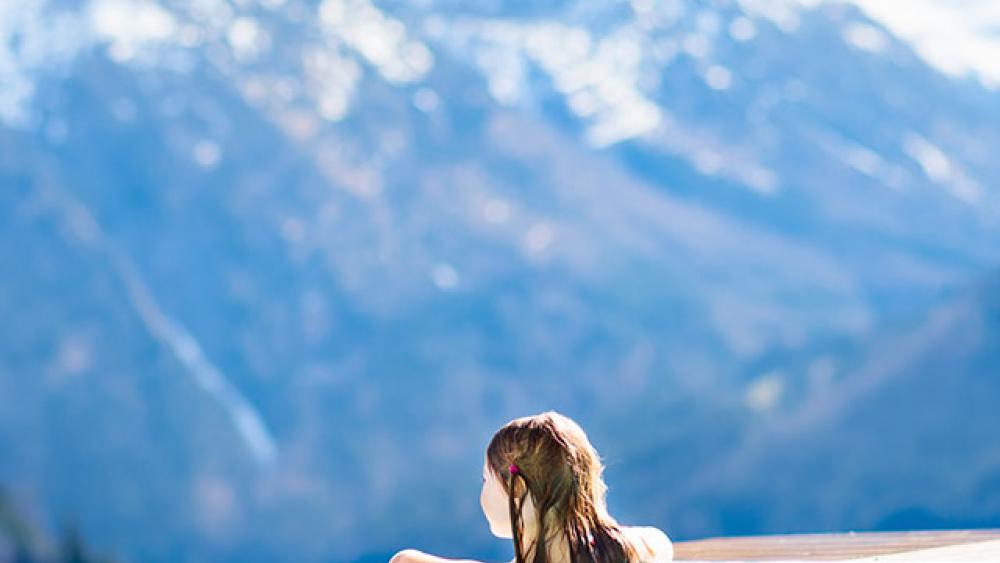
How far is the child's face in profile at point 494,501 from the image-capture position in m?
1.34

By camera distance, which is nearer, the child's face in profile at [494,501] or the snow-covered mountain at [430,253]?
the child's face in profile at [494,501]

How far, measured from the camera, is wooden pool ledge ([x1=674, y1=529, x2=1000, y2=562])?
70.4 inches

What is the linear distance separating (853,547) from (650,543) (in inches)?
34.1

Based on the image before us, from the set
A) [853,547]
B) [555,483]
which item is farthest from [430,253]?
[555,483]

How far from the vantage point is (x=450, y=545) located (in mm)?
17203

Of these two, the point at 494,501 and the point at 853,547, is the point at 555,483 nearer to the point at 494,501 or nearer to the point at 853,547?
the point at 494,501

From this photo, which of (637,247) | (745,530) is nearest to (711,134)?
(637,247)

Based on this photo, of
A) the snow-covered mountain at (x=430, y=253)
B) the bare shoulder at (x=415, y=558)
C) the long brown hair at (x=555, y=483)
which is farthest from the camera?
the snow-covered mountain at (x=430, y=253)

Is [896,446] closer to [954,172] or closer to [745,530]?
[745,530]

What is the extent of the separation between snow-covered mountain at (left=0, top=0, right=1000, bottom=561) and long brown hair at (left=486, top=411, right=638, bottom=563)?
15.4m

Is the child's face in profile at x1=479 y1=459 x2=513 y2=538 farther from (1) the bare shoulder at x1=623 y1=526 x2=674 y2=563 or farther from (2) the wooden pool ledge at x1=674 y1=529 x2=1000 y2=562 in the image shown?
(2) the wooden pool ledge at x1=674 y1=529 x2=1000 y2=562

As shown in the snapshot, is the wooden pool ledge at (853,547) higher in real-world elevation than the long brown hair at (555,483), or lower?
higher

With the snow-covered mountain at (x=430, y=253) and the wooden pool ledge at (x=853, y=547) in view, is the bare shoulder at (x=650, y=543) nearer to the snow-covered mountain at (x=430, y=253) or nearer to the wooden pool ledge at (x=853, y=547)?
the wooden pool ledge at (x=853, y=547)

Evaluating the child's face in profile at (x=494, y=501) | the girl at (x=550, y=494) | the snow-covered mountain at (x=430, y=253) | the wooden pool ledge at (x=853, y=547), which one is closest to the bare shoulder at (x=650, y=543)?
the girl at (x=550, y=494)
